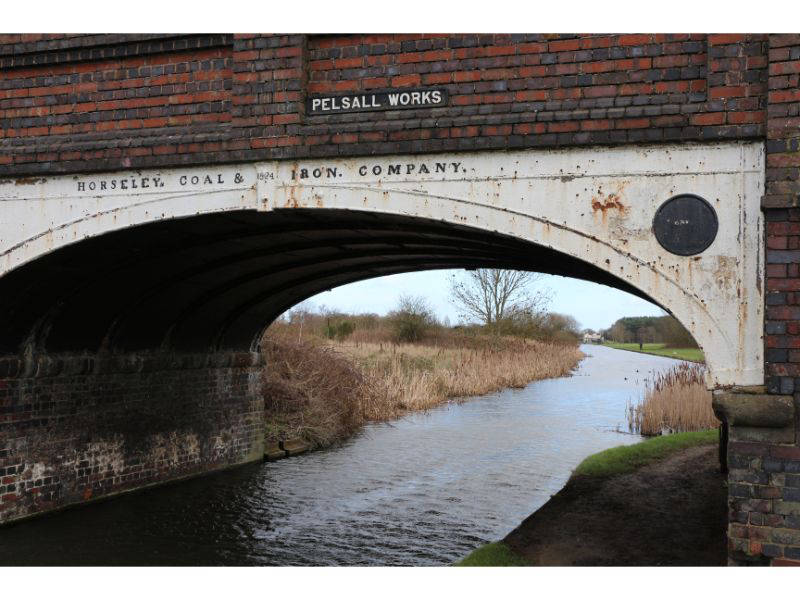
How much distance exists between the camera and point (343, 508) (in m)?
11.0

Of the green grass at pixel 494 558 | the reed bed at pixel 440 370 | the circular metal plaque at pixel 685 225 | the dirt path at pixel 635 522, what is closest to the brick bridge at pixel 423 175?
the circular metal plaque at pixel 685 225

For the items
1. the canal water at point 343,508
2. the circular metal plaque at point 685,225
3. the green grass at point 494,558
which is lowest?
the canal water at point 343,508

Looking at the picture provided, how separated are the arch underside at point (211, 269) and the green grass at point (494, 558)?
285 cm

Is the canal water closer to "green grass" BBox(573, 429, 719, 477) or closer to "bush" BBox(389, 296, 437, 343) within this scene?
"green grass" BBox(573, 429, 719, 477)

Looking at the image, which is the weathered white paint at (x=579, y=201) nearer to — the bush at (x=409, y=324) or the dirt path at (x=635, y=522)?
the dirt path at (x=635, y=522)

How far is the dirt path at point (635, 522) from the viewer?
24.7 ft

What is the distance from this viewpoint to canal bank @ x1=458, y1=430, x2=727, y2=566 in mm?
7461

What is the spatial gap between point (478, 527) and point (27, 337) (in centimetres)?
586

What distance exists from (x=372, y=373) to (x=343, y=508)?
40.7 feet

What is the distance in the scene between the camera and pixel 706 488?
10.7 m

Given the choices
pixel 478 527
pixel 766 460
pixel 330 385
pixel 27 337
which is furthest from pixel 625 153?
pixel 330 385

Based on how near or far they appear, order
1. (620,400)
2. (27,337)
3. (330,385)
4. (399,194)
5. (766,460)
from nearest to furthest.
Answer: (766,460)
(399,194)
(27,337)
(330,385)
(620,400)

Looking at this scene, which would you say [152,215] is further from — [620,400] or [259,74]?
[620,400]

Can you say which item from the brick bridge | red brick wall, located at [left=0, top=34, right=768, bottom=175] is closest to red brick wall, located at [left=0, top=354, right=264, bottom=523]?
the brick bridge
